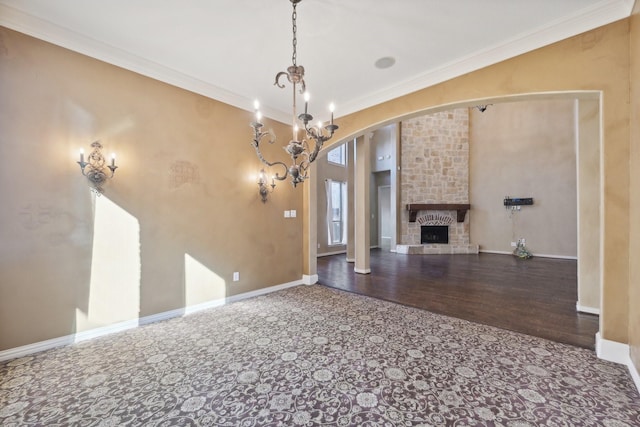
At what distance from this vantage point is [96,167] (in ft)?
8.95

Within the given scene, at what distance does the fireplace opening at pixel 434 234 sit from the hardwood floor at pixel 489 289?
163 centimetres

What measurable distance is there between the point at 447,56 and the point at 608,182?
76.7 inches

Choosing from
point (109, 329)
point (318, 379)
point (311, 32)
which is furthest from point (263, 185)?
point (318, 379)

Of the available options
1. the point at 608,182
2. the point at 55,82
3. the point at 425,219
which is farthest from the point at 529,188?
the point at 55,82

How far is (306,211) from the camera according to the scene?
4.86 metres

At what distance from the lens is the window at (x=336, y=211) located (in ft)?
27.6

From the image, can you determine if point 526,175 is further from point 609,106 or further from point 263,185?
point 263,185

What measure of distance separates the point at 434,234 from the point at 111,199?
29.4ft

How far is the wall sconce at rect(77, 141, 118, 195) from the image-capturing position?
268 centimetres

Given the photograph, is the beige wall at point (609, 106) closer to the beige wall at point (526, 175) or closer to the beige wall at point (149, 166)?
the beige wall at point (149, 166)

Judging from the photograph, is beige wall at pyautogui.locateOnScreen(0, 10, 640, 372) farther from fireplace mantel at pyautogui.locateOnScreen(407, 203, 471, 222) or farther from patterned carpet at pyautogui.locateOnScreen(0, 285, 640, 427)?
fireplace mantel at pyautogui.locateOnScreen(407, 203, 471, 222)

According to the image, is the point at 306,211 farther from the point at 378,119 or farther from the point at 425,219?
the point at 425,219

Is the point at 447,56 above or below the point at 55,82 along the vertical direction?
above

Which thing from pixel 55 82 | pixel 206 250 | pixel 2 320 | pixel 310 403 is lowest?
pixel 310 403
